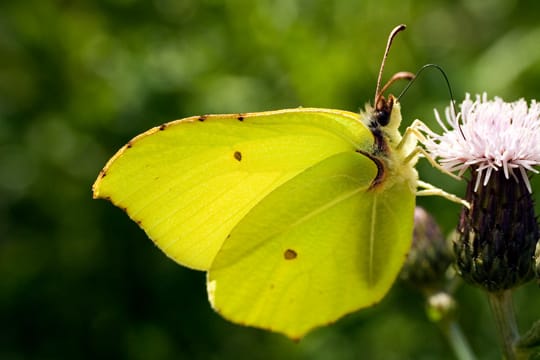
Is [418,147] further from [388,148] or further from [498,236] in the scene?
[498,236]

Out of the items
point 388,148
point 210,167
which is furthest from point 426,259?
point 210,167

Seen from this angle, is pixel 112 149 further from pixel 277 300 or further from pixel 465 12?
pixel 465 12

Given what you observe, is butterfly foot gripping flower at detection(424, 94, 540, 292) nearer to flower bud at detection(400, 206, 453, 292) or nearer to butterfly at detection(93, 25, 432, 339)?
butterfly at detection(93, 25, 432, 339)

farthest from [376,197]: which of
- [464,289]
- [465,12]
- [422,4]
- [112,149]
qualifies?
[465,12]

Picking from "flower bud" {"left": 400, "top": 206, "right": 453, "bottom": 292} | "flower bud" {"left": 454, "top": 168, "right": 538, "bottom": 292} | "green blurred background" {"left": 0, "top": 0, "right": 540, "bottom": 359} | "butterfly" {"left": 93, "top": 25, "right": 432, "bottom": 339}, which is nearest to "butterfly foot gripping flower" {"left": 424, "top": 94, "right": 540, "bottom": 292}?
"flower bud" {"left": 454, "top": 168, "right": 538, "bottom": 292}

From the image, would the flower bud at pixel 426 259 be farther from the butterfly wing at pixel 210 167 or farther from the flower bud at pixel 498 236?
the butterfly wing at pixel 210 167

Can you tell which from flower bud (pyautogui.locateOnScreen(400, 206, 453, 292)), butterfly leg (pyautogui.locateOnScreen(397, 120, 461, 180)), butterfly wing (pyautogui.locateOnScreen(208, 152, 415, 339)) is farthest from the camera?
flower bud (pyautogui.locateOnScreen(400, 206, 453, 292))

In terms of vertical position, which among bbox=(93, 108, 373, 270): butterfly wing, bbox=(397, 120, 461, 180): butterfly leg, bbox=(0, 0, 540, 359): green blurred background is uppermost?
bbox=(397, 120, 461, 180): butterfly leg
